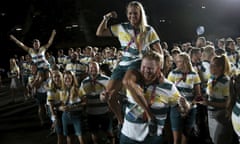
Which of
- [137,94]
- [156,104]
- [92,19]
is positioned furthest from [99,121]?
[92,19]

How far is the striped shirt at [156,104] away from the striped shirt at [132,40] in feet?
4.18

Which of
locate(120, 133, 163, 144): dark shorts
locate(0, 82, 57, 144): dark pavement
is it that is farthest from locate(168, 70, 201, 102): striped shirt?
locate(0, 82, 57, 144): dark pavement

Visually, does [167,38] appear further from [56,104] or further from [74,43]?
[56,104]

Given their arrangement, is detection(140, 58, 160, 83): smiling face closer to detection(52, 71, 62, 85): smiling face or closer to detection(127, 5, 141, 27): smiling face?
detection(127, 5, 141, 27): smiling face

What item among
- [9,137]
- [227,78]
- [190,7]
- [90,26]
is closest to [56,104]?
[9,137]

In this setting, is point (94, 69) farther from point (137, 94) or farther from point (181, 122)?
point (137, 94)

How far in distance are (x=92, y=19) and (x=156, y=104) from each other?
3889 centimetres

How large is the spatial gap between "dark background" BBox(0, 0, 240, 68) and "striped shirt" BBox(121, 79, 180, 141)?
26035 millimetres

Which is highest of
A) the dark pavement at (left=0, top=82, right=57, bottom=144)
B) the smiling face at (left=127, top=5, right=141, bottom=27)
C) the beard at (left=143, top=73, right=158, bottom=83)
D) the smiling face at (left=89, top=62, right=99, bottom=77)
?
the smiling face at (left=127, top=5, right=141, bottom=27)

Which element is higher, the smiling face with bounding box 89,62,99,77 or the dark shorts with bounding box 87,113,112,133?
the smiling face with bounding box 89,62,99,77

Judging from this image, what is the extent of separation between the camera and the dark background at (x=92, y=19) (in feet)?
100

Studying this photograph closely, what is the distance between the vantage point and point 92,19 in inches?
1629

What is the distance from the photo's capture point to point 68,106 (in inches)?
256

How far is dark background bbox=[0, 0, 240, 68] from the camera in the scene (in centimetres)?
3058
